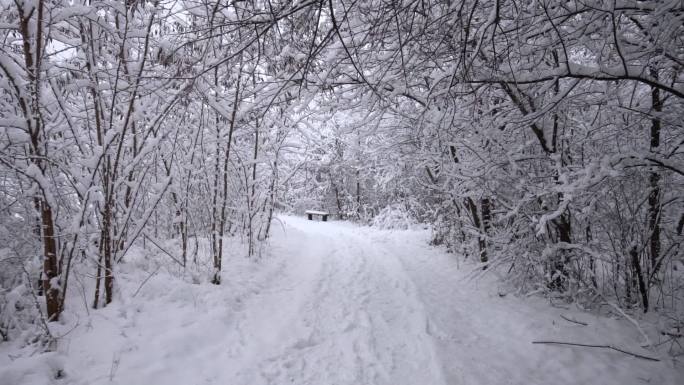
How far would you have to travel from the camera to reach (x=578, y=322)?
3.26 metres

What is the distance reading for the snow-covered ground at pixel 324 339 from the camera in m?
2.45

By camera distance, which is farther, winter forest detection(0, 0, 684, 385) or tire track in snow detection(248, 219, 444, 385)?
tire track in snow detection(248, 219, 444, 385)

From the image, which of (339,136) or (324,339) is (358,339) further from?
(339,136)

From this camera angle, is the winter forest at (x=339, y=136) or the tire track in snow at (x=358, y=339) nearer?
the winter forest at (x=339, y=136)

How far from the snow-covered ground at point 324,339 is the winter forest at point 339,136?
21 millimetres

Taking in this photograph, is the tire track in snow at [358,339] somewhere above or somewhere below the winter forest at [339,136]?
below

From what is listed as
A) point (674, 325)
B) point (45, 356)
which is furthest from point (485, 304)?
point (45, 356)

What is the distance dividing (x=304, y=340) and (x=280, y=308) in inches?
35.8

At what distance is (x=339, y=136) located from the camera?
5113 millimetres

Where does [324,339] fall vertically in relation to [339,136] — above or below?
below

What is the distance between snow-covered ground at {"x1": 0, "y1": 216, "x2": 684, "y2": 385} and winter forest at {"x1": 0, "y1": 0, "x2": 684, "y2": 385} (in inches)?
0.8

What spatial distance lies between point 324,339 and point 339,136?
10.2 ft

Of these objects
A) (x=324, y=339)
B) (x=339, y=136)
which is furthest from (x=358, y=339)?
(x=339, y=136)

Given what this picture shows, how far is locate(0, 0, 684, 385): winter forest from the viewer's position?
2367 millimetres
